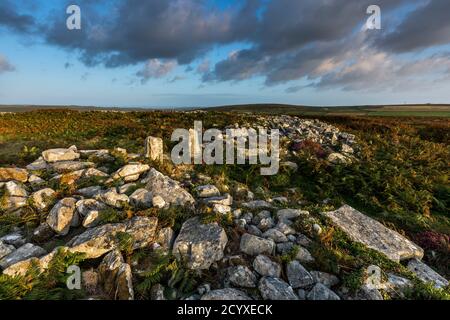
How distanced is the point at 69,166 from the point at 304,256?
8.35 metres

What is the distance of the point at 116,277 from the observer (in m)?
5.04

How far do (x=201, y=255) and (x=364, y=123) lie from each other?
77.0 ft

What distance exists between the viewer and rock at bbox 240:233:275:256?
19.0 feet

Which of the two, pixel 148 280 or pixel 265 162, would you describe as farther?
pixel 265 162

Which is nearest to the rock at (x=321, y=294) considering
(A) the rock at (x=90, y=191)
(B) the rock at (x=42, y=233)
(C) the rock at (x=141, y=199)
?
(C) the rock at (x=141, y=199)

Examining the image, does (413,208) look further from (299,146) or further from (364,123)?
(364,123)

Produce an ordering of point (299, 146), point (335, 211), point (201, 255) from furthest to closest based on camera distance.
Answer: point (299, 146)
point (335, 211)
point (201, 255)

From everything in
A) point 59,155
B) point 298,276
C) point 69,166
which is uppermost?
point 59,155

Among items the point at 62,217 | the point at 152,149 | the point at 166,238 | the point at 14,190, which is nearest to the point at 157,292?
the point at 166,238

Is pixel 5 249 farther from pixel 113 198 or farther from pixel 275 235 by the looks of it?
pixel 275 235

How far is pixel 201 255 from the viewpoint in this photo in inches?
223

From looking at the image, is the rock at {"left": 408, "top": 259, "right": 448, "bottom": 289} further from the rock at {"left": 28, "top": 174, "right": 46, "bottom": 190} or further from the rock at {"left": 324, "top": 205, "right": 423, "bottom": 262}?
the rock at {"left": 28, "top": 174, "right": 46, "bottom": 190}

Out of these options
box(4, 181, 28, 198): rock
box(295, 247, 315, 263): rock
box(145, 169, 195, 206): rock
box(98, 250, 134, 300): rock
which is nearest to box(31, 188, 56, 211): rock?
box(4, 181, 28, 198): rock

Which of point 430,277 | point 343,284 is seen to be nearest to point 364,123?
point 430,277
